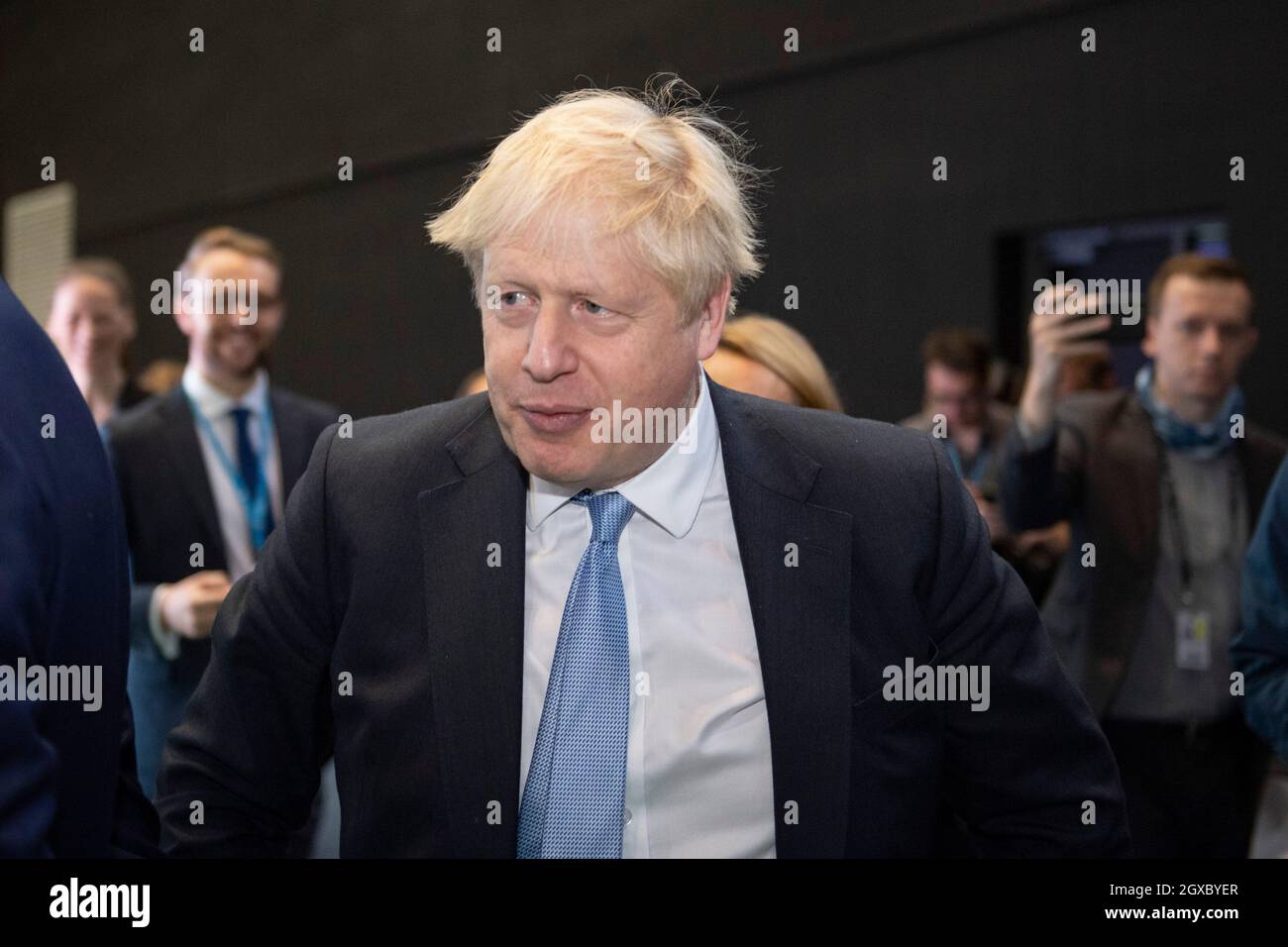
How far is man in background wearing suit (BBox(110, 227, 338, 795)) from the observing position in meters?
2.12

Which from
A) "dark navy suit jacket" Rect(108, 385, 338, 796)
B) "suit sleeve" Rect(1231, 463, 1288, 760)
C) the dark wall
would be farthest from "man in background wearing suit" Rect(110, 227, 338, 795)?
"suit sleeve" Rect(1231, 463, 1288, 760)

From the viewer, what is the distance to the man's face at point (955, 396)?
356cm

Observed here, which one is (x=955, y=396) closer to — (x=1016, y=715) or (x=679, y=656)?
(x=1016, y=715)

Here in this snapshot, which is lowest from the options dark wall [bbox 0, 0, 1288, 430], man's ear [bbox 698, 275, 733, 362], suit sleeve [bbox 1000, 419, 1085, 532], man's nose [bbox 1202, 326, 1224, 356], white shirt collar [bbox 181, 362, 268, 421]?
suit sleeve [bbox 1000, 419, 1085, 532]

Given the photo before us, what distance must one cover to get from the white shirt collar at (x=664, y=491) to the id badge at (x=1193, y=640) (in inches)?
57.0

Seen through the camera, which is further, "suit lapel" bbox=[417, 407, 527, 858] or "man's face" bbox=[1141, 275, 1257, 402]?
"man's face" bbox=[1141, 275, 1257, 402]

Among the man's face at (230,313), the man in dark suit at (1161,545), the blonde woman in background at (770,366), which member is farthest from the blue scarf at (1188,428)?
the man's face at (230,313)

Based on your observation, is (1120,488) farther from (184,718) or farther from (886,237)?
(184,718)

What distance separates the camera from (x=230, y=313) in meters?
2.72

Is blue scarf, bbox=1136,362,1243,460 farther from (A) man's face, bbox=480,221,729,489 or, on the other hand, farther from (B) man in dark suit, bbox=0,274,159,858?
(B) man in dark suit, bbox=0,274,159,858

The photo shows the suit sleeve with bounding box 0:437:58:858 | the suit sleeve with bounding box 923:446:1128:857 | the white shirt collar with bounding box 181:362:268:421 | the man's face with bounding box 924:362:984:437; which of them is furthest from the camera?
the man's face with bounding box 924:362:984:437

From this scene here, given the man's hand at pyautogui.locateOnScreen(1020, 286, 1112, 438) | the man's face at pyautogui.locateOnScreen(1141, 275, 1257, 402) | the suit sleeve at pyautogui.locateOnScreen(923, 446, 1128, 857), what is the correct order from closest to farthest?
the suit sleeve at pyautogui.locateOnScreen(923, 446, 1128, 857), the man's hand at pyautogui.locateOnScreen(1020, 286, 1112, 438), the man's face at pyautogui.locateOnScreen(1141, 275, 1257, 402)

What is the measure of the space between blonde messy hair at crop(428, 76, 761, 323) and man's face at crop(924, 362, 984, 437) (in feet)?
6.91

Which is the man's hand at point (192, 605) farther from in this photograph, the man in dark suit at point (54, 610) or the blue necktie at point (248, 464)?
the man in dark suit at point (54, 610)
